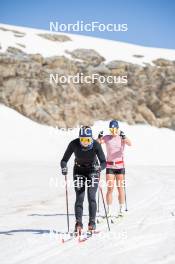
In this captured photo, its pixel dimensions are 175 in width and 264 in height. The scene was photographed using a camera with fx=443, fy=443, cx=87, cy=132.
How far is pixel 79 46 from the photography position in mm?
61062

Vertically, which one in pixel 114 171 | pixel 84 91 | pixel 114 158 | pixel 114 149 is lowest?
A: pixel 114 171

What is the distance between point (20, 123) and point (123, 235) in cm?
3949

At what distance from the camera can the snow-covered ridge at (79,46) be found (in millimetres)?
56531

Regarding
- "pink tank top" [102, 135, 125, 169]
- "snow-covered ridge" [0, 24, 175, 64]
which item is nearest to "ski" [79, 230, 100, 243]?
"pink tank top" [102, 135, 125, 169]

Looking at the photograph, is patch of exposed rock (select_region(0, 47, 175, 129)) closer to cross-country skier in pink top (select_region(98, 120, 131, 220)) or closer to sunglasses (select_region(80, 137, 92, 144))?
cross-country skier in pink top (select_region(98, 120, 131, 220))

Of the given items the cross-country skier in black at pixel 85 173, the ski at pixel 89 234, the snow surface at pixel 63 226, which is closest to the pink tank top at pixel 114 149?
the snow surface at pixel 63 226

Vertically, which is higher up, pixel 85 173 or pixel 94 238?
pixel 85 173

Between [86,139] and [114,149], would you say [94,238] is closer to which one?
[86,139]

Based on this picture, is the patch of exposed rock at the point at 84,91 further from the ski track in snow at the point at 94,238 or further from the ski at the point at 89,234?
the ski at the point at 89,234

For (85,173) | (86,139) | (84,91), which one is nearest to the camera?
(86,139)

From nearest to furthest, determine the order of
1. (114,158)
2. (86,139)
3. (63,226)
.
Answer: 1. (86,139)
2. (63,226)
3. (114,158)

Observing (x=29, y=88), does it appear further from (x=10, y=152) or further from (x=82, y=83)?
(x=10, y=152)

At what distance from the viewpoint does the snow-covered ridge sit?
56531 millimetres

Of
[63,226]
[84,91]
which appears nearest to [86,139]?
[63,226]
